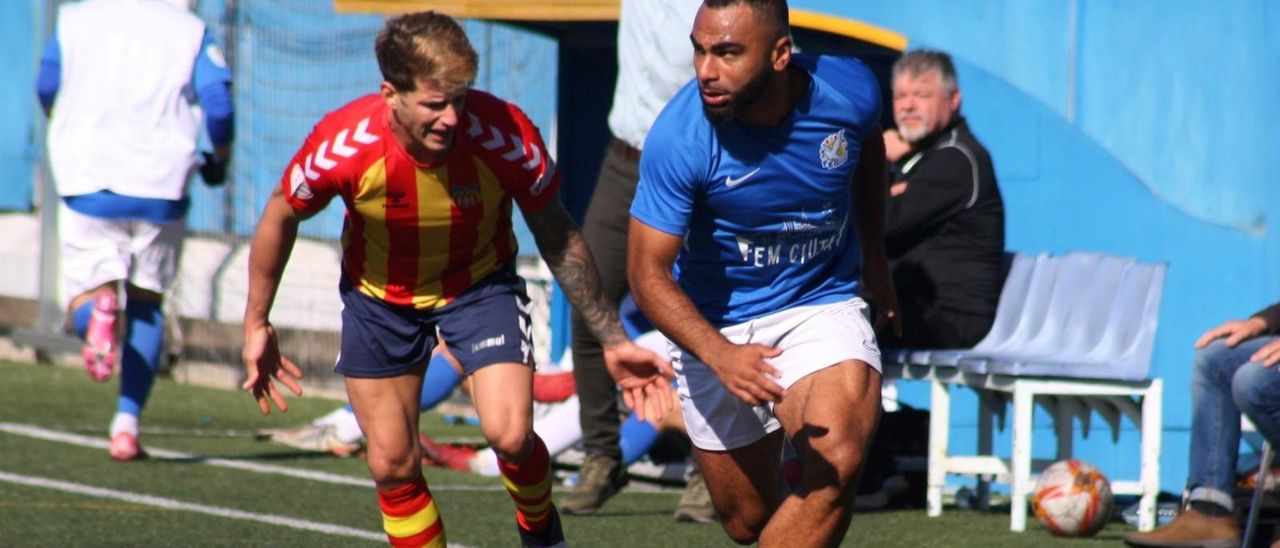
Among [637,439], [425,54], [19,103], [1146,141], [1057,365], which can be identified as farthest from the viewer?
[19,103]

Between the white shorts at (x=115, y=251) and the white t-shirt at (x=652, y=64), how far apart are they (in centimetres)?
265

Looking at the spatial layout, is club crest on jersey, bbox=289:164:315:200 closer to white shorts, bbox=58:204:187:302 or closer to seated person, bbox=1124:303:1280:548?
seated person, bbox=1124:303:1280:548

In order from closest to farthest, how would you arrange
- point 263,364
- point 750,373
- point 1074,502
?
point 750,373
point 263,364
point 1074,502

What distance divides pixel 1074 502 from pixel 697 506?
143 cm

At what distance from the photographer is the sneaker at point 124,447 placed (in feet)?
29.0

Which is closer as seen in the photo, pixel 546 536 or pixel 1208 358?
pixel 546 536

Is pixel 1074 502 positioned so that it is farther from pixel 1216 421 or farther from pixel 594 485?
pixel 594 485

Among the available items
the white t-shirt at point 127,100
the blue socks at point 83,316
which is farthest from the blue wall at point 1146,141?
the blue socks at point 83,316

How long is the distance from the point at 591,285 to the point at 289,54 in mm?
7872

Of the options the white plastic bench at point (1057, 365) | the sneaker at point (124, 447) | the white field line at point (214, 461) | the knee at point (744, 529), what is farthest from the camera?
the sneaker at point (124, 447)

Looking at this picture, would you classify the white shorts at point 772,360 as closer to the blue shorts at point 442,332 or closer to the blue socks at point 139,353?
the blue shorts at point 442,332

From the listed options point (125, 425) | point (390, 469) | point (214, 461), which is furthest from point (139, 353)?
point (390, 469)

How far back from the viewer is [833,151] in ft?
17.3

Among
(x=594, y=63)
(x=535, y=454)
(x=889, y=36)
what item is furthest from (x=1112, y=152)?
(x=535, y=454)
